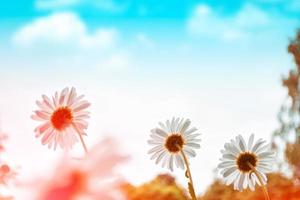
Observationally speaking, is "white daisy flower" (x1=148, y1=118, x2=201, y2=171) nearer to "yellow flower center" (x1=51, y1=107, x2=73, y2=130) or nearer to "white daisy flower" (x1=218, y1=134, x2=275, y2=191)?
"white daisy flower" (x1=218, y1=134, x2=275, y2=191)

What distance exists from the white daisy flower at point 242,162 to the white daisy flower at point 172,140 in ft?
0.38

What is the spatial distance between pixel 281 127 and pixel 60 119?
12400mm

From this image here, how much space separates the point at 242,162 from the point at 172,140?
0.27m

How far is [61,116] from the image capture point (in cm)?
152

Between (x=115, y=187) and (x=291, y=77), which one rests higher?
(x=291, y=77)

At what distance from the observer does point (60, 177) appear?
0.57 m

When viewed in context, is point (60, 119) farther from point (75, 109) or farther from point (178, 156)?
point (178, 156)

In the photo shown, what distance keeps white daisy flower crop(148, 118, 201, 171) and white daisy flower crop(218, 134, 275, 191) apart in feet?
0.38

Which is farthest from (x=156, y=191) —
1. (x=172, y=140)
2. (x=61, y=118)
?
(x=61, y=118)

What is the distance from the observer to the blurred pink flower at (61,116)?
1.33 metres

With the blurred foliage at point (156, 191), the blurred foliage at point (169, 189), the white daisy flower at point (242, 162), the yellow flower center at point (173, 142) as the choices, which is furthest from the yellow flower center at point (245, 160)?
the blurred foliage at point (156, 191)

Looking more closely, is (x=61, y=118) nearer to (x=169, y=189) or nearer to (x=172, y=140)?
(x=172, y=140)

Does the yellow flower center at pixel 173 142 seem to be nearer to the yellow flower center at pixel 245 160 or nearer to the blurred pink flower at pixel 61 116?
the yellow flower center at pixel 245 160

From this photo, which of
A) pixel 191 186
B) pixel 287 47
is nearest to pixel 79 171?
pixel 191 186
